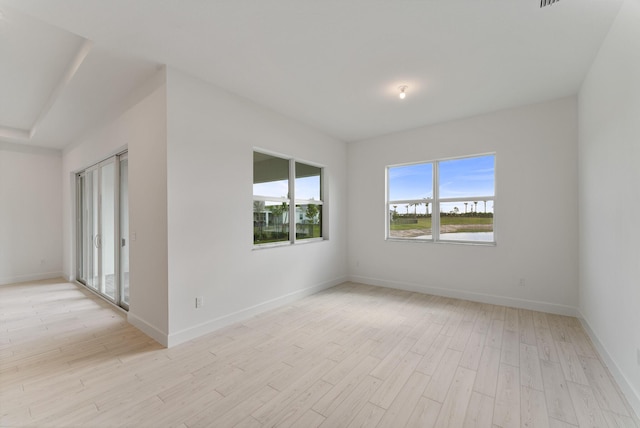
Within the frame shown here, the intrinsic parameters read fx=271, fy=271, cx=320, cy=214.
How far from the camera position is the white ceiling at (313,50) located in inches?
81.1

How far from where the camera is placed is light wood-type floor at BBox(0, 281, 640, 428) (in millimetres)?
1806

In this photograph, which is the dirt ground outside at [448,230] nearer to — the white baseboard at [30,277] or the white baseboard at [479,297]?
the white baseboard at [479,297]

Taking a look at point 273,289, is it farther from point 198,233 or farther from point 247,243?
point 198,233

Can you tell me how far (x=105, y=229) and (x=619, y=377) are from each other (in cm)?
638

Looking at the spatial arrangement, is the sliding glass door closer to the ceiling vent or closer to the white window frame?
the white window frame

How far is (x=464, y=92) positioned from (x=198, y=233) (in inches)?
144

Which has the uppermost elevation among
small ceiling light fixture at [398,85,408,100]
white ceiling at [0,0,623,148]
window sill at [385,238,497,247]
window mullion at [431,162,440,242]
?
white ceiling at [0,0,623,148]

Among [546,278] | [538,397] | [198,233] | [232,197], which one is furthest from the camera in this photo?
[546,278]

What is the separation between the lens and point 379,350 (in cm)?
271

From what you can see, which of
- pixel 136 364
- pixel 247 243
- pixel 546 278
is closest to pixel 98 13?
pixel 247 243

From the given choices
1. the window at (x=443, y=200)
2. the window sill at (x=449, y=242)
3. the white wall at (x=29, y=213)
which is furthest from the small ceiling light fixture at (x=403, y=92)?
the white wall at (x=29, y=213)

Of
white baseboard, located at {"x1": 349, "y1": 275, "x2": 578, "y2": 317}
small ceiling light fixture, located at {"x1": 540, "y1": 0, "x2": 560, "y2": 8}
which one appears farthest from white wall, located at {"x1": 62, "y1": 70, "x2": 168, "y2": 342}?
white baseboard, located at {"x1": 349, "y1": 275, "x2": 578, "y2": 317}

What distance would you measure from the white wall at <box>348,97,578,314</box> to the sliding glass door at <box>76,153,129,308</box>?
14.1 ft

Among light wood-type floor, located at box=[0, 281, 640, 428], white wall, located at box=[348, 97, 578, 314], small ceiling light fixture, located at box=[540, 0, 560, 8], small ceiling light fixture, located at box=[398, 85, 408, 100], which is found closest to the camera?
light wood-type floor, located at box=[0, 281, 640, 428]
